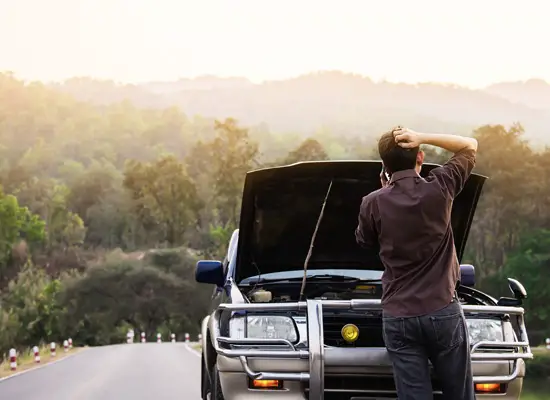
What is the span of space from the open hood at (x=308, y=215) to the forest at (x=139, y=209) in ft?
139

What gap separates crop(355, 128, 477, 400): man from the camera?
432 centimetres

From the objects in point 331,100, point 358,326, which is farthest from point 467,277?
point 331,100

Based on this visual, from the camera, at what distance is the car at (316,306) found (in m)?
5.01

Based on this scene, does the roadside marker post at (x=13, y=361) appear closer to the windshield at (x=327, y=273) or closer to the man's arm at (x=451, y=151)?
the windshield at (x=327, y=273)

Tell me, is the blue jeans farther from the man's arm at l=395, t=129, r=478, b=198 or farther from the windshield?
the windshield

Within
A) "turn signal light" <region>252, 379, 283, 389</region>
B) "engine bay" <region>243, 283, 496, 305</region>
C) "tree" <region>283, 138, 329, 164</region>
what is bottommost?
"tree" <region>283, 138, 329, 164</region>

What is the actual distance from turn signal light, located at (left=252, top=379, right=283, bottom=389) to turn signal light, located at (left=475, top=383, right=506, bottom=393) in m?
1.14

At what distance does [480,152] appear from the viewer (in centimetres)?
6078

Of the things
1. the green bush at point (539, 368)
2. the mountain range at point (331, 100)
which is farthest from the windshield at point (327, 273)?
the mountain range at point (331, 100)

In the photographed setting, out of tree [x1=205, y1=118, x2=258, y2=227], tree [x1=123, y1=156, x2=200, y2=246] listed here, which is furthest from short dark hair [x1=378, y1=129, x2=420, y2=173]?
tree [x1=123, y1=156, x2=200, y2=246]

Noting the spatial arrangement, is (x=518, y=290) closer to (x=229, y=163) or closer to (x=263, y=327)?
(x=263, y=327)

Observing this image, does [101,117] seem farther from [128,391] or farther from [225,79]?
[128,391]

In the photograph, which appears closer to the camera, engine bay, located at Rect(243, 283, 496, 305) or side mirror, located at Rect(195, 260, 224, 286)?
engine bay, located at Rect(243, 283, 496, 305)

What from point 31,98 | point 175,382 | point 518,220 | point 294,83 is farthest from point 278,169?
point 294,83
